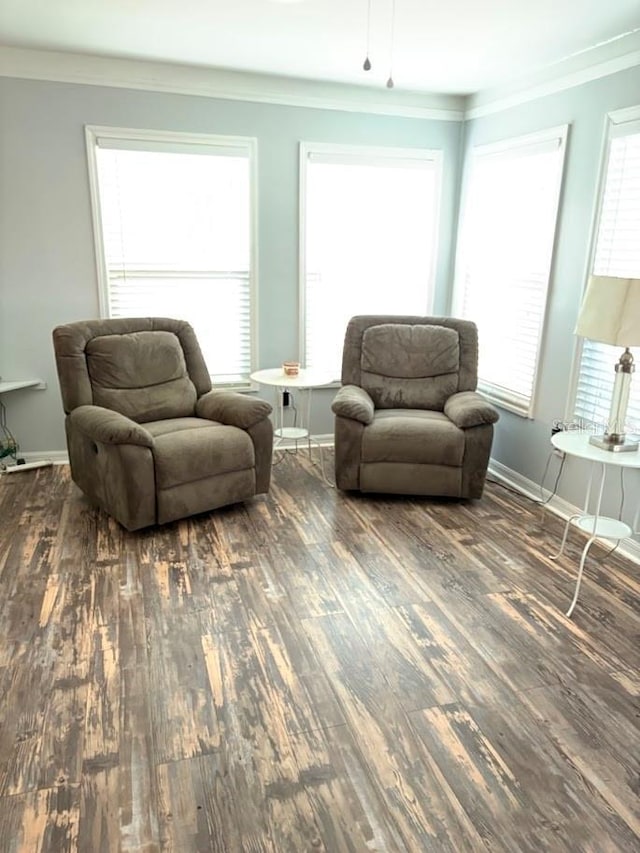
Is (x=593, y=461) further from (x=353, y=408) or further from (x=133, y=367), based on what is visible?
(x=133, y=367)

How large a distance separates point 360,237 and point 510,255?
1092 mm

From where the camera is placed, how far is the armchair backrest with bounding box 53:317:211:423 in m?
3.52

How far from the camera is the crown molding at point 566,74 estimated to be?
308cm

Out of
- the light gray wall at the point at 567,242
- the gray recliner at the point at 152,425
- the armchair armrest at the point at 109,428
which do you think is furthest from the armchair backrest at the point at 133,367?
the light gray wall at the point at 567,242

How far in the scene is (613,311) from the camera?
2.61 meters

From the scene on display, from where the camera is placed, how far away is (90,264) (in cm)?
410

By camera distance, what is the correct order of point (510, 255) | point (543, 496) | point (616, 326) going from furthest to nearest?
point (510, 255) → point (543, 496) → point (616, 326)

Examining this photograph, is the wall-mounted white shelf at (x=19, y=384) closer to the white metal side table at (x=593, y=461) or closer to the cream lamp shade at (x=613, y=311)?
the white metal side table at (x=593, y=461)

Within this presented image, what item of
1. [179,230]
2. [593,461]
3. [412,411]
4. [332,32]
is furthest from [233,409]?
[332,32]

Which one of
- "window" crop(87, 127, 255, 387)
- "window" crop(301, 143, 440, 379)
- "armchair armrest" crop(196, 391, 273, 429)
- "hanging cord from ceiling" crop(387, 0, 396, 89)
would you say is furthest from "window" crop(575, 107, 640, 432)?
"window" crop(87, 127, 255, 387)

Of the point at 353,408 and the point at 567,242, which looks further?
the point at 353,408

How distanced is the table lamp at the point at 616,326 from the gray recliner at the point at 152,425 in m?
1.77

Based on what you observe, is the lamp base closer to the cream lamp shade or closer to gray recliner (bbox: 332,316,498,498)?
the cream lamp shade

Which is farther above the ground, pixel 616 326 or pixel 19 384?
pixel 616 326
